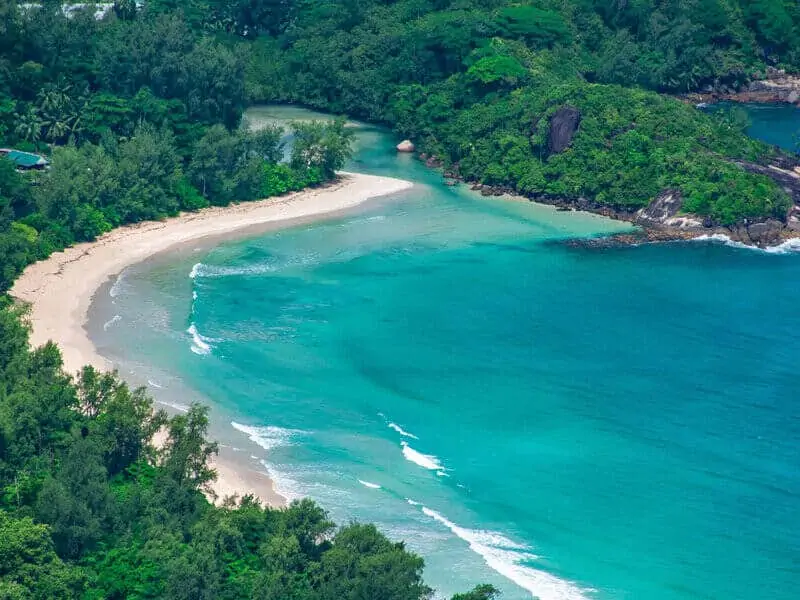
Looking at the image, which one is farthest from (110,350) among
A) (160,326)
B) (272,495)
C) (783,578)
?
(783,578)

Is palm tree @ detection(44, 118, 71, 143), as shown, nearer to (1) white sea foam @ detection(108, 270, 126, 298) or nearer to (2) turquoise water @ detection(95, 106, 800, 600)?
(2) turquoise water @ detection(95, 106, 800, 600)

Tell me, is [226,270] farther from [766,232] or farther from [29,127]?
[766,232]

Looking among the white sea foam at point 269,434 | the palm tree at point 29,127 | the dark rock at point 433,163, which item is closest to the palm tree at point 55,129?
the palm tree at point 29,127

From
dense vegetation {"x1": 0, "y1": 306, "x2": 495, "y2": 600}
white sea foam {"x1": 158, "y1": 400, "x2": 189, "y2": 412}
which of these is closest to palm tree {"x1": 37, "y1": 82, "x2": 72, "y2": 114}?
white sea foam {"x1": 158, "y1": 400, "x2": 189, "y2": 412}

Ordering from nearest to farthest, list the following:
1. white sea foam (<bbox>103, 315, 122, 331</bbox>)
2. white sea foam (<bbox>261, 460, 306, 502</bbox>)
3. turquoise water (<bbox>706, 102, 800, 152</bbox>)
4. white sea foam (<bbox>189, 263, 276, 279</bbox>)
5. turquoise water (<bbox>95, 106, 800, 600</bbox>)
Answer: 1. turquoise water (<bbox>95, 106, 800, 600</bbox>)
2. white sea foam (<bbox>261, 460, 306, 502</bbox>)
3. white sea foam (<bbox>103, 315, 122, 331</bbox>)
4. white sea foam (<bbox>189, 263, 276, 279</bbox>)
5. turquoise water (<bbox>706, 102, 800, 152</bbox>)

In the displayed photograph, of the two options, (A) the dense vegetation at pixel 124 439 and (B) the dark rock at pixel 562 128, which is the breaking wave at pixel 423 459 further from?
(B) the dark rock at pixel 562 128

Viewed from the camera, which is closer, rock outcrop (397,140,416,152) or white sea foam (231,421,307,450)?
white sea foam (231,421,307,450)
